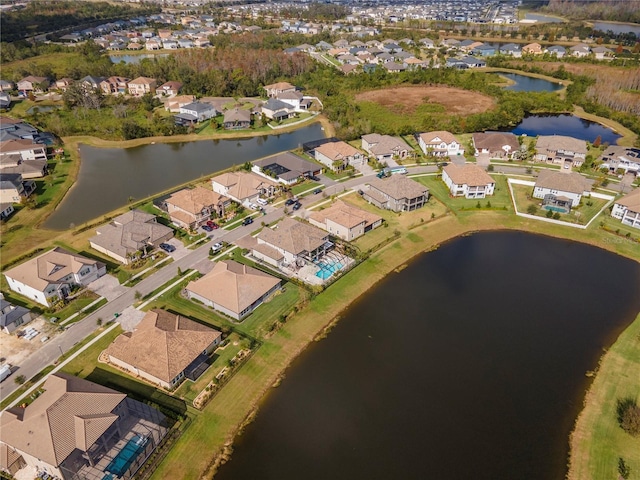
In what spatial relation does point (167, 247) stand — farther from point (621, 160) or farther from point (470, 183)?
point (621, 160)

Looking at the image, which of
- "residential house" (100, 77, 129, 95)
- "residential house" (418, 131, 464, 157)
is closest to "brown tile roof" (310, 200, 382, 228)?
"residential house" (418, 131, 464, 157)

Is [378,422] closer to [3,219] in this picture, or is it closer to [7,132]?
[3,219]

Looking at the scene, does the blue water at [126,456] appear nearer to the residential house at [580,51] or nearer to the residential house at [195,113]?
the residential house at [195,113]

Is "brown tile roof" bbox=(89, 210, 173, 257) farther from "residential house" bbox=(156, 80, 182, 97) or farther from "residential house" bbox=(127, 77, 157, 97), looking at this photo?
"residential house" bbox=(127, 77, 157, 97)

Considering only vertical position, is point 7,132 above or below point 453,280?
above

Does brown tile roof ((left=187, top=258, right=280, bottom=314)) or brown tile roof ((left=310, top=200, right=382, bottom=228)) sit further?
brown tile roof ((left=310, top=200, right=382, bottom=228))

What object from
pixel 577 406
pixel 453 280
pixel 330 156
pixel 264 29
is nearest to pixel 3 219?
pixel 330 156
